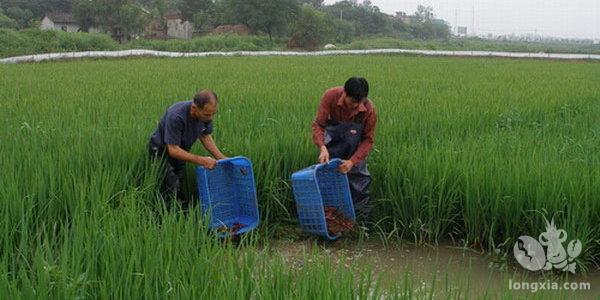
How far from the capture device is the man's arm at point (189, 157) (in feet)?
9.87

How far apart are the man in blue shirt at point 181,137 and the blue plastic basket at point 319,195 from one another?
1.68 ft

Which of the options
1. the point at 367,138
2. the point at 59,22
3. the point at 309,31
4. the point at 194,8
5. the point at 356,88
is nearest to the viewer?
the point at 356,88

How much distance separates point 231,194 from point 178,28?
41566 millimetres

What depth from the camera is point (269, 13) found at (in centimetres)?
3281

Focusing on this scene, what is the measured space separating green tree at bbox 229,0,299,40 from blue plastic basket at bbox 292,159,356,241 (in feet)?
97.8

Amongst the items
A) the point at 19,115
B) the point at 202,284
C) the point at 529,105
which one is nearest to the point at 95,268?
the point at 202,284

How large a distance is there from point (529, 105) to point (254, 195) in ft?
14.3

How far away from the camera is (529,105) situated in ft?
20.9

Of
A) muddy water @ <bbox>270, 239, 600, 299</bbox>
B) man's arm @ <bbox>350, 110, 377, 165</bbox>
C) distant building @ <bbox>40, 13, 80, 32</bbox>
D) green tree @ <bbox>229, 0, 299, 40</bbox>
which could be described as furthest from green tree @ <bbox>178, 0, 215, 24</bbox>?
muddy water @ <bbox>270, 239, 600, 299</bbox>

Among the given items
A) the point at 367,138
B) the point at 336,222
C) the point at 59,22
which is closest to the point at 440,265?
the point at 336,222

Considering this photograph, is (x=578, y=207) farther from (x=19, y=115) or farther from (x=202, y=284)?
(x=19, y=115)

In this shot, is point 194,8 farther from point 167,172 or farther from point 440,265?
point 440,265

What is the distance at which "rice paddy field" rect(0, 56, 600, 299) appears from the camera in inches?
71.2

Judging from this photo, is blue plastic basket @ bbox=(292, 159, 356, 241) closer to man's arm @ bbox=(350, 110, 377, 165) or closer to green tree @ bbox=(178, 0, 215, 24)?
man's arm @ bbox=(350, 110, 377, 165)
